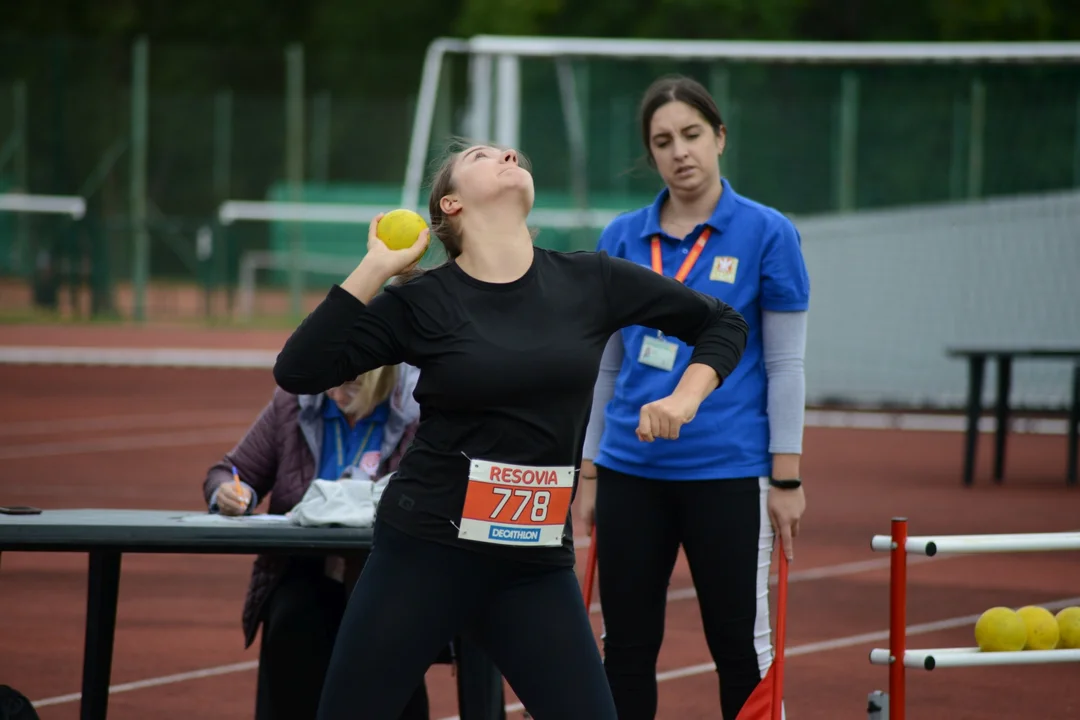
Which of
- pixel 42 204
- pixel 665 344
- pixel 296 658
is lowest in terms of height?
pixel 296 658

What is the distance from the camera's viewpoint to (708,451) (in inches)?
169

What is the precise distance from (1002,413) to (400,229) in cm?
1003

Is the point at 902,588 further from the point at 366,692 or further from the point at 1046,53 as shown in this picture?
the point at 1046,53

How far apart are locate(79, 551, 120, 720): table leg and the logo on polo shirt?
2.07 m

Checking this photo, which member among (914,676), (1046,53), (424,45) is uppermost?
(424,45)

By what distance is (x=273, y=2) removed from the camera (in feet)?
160

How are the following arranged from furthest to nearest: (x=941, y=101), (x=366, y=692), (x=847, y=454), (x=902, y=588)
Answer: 1. (x=941, y=101)
2. (x=847, y=454)
3. (x=902, y=588)
4. (x=366, y=692)

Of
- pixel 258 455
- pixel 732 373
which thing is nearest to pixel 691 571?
pixel 732 373

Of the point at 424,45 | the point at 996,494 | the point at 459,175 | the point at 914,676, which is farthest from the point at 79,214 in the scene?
the point at 459,175

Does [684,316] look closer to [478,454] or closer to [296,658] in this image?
[478,454]

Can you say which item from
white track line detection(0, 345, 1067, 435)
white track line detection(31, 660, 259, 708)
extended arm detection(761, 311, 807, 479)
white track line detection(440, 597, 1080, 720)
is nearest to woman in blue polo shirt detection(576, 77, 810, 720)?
extended arm detection(761, 311, 807, 479)

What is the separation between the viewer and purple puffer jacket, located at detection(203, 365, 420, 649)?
15.9ft

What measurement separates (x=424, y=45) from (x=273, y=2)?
6007mm

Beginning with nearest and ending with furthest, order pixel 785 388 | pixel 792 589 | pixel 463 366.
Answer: pixel 463 366 → pixel 785 388 → pixel 792 589
